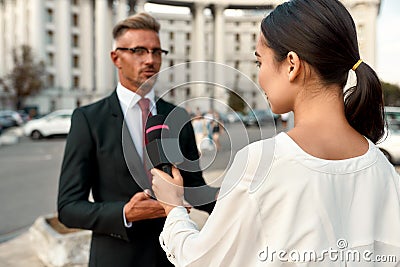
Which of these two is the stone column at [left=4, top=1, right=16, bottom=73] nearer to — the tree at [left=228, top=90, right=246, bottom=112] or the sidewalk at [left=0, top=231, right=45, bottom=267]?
the sidewalk at [left=0, top=231, right=45, bottom=267]

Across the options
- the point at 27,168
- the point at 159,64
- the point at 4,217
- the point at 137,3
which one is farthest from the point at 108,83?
A: the point at 159,64

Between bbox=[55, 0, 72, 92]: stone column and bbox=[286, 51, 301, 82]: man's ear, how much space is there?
51.6 m

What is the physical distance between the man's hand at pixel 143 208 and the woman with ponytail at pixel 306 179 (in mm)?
303

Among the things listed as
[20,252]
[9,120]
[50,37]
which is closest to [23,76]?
[50,37]

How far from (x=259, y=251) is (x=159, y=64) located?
125cm

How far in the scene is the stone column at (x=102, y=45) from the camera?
51.6 metres

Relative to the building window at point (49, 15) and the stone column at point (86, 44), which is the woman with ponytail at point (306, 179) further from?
the stone column at point (86, 44)

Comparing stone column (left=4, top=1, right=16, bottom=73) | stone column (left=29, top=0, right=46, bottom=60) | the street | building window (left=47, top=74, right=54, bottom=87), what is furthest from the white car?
stone column (left=4, top=1, right=16, bottom=73)

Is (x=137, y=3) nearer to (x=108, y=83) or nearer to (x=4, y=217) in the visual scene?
(x=108, y=83)

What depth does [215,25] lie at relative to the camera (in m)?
56.2

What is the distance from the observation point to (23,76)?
42.7 m

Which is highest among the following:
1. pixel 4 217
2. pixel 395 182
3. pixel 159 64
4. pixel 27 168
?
pixel 159 64

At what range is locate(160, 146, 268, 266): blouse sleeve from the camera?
2.95ft

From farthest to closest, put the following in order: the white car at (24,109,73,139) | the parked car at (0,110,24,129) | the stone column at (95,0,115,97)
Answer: the stone column at (95,0,115,97), the parked car at (0,110,24,129), the white car at (24,109,73,139)
